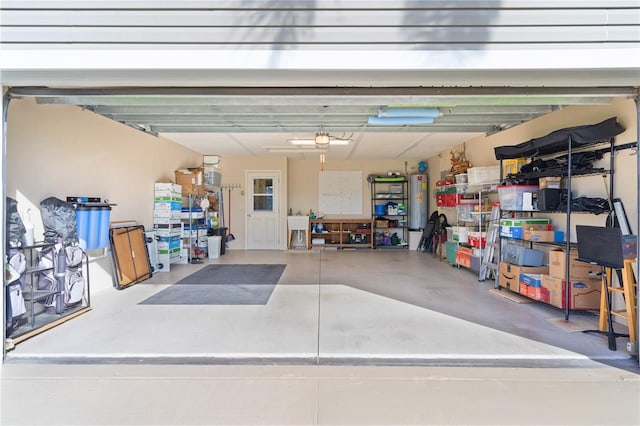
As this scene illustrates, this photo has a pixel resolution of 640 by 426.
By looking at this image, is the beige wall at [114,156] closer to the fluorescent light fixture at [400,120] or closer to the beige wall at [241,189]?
the beige wall at [241,189]

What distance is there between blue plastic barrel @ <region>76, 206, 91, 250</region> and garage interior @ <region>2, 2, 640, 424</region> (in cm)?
35

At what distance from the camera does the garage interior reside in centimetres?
218

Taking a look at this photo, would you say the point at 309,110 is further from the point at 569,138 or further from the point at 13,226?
the point at 13,226

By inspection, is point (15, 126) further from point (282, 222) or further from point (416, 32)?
point (282, 222)

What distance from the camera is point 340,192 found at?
31.0 ft

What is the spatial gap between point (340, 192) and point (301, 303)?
5.77m

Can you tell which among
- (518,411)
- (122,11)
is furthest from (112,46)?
(518,411)

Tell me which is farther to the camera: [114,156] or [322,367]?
[114,156]

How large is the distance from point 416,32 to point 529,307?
3.34m

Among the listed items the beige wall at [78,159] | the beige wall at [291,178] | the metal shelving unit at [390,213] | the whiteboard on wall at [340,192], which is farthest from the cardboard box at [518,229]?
the beige wall at [78,159]

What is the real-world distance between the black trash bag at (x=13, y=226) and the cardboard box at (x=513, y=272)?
17.5 feet

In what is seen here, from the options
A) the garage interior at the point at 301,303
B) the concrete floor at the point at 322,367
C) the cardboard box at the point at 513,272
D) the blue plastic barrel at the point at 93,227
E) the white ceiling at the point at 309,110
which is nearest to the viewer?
the concrete floor at the point at 322,367

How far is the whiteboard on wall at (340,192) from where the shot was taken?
9414 mm

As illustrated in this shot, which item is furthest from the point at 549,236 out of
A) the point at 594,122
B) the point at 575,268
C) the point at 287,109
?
the point at 287,109
